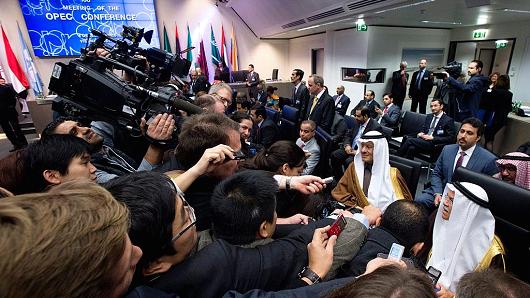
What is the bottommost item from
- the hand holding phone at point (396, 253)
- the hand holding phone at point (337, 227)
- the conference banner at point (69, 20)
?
the hand holding phone at point (396, 253)

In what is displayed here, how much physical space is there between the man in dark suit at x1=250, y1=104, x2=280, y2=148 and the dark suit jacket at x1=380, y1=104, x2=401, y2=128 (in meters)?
2.25

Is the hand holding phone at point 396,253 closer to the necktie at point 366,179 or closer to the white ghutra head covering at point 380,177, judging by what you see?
the white ghutra head covering at point 380,177

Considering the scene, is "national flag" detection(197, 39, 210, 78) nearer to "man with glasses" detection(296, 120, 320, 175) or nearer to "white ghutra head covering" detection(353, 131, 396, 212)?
"man with glasses" detection(296, 120, 320, 175)

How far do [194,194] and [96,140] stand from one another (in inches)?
31.3

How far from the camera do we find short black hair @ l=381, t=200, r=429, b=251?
1465mm

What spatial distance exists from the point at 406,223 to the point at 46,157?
1.72m

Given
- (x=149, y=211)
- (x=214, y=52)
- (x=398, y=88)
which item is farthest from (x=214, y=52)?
(x=149, y=211)

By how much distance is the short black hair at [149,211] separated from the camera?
700 mm

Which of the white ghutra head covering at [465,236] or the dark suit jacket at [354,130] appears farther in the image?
the dark suit jacket at [354,130]

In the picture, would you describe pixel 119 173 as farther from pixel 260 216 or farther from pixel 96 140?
pixel 260 216

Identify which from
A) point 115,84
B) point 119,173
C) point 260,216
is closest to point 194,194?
point 260,216

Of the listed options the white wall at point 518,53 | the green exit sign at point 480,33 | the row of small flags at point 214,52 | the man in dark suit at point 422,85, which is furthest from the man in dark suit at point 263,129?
the green exit sign at point 480,33

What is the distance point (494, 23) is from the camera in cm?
741

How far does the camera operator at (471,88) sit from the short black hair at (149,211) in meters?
5.27
